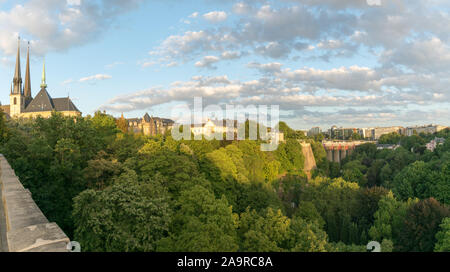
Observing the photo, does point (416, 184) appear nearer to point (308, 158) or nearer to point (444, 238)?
point (444, 238)

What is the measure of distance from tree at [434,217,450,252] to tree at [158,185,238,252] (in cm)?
1509

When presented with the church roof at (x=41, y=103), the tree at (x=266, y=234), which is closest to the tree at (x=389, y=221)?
the tree at (x=266, y=234)

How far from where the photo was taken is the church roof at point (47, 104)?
Answer: 79156 mm

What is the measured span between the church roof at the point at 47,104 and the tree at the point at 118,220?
228 ft

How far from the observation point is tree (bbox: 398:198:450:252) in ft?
88.8

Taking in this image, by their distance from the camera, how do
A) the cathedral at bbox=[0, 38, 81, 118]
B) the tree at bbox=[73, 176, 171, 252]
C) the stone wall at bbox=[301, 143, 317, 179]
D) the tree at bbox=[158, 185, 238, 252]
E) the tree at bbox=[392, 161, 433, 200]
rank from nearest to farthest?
the tree at bbox=[73, 176, 171, 252]
the tree at bbox=[158, 185, 238, 252]
the tree at bbox=[392, 161, 433, 200]
the stone wall at bbox=[301, 143, 317, 179]
the cathedral at bbox=[0, 38, 81, 118]

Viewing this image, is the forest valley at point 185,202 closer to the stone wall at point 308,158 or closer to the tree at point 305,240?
the tree at point 305,240

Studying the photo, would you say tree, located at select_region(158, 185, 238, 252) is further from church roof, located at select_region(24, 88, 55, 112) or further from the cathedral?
church roof, located at select_region(24, 88, 55, 112)

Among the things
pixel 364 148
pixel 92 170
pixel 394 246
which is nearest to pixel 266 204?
pixel 394 246

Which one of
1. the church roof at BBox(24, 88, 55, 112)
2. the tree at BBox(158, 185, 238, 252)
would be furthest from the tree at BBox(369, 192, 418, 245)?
the church roof at BBox(24, 88, 55, 112)

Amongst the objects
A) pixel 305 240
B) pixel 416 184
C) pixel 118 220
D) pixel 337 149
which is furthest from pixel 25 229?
pixel 337 149
